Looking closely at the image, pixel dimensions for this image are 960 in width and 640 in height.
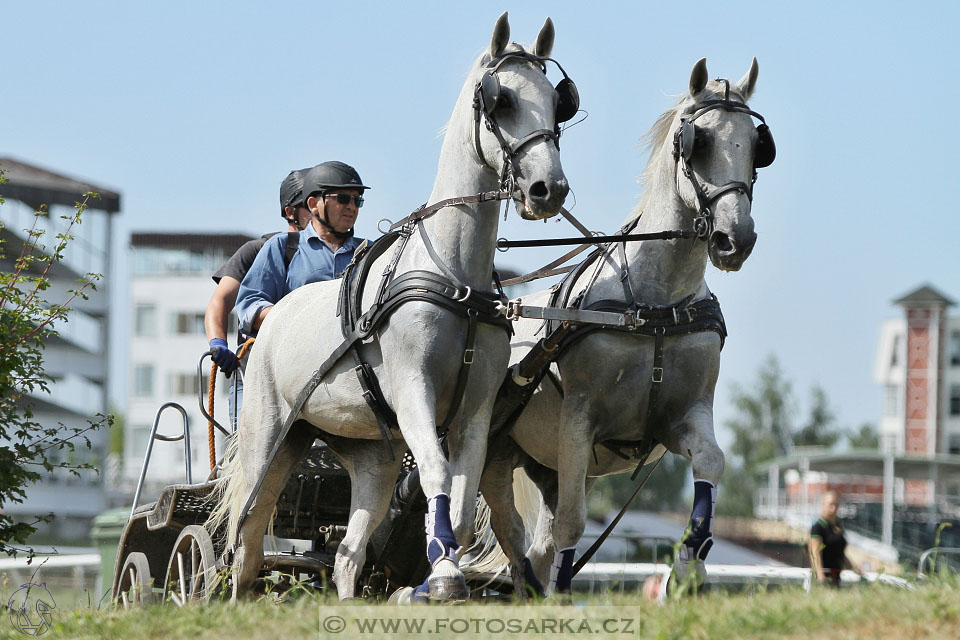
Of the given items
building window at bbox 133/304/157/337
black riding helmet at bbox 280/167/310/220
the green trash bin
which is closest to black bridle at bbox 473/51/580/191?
black riding helmet at bbox 280/167/310/220

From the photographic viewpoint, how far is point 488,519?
25.5ft

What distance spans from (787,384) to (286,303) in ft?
262

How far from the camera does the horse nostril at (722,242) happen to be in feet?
19.5

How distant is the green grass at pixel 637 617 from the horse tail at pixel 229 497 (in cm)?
163

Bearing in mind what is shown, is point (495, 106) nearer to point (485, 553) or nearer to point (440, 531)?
point (440, 531)

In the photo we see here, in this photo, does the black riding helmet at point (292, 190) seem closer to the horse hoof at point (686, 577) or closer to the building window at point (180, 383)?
the horse hoof at point (686, 577)

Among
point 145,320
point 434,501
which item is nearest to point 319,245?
point 434,501

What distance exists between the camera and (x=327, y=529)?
7254 mm

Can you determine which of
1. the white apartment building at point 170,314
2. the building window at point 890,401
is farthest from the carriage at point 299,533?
the building window at point 890,401

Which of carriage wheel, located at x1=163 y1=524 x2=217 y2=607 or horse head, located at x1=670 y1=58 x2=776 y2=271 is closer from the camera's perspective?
horse head, located at x1=670 y1=58 x2=776 y2=271

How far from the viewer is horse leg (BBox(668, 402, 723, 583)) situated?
568 centimetres

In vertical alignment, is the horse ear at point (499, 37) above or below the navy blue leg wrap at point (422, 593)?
above

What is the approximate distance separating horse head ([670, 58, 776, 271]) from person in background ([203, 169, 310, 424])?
2660 millimetres

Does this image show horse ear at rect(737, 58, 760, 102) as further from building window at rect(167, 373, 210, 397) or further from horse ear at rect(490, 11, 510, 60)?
building window at rect(167, 373, 210, 397)
